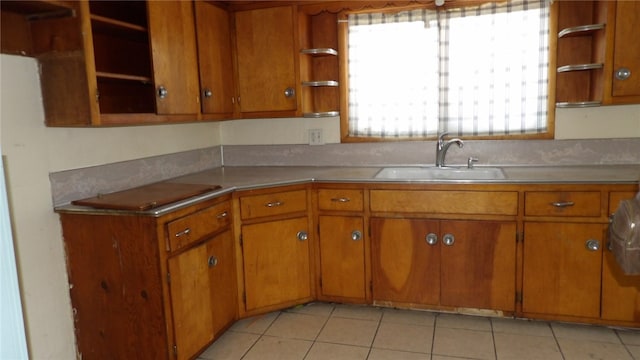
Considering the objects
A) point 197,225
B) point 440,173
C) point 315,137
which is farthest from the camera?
point 315,137

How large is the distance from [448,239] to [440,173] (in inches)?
20.9

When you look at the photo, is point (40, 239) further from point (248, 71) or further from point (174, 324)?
point (248, 71)

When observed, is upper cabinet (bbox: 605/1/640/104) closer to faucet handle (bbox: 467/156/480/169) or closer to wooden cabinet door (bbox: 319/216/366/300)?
faucet handle (bbox: 467/156/480/169)

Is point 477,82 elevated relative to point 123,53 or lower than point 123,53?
lower

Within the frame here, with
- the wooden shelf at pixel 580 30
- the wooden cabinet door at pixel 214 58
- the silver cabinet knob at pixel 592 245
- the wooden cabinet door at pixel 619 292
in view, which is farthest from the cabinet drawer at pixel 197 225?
the wooden shelf at pixel 580 30

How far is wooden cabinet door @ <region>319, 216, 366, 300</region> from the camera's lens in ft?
8.95

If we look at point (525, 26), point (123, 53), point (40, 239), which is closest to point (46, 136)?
point (40, 239)

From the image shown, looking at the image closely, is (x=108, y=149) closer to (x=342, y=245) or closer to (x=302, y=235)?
(x=302, y=235)

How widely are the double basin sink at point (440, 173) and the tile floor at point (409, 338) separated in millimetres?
834

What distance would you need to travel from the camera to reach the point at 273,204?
8.77 feet

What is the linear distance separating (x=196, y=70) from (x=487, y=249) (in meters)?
1.96

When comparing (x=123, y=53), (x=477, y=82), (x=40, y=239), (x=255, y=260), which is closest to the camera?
(x=40, y=239)

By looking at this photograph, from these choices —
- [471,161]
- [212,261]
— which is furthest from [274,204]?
[471,161]

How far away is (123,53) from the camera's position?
2.49 meters
